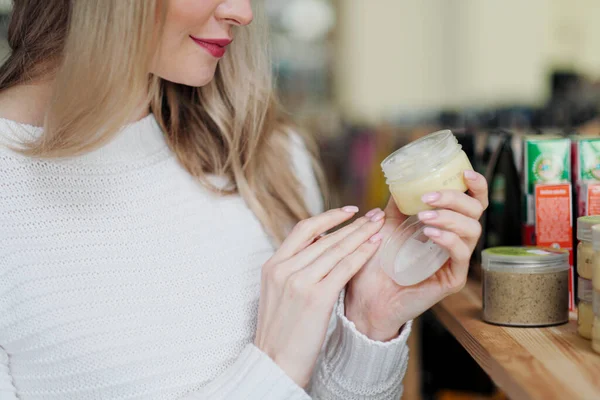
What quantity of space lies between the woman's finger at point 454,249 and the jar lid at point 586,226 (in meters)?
0.14

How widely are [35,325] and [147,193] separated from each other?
0.29 meters

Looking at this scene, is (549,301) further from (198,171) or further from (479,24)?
(479,24)

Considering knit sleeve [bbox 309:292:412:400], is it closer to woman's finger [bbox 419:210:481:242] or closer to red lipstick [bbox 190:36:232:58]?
woman's finger [bbox 419:210:481:242]

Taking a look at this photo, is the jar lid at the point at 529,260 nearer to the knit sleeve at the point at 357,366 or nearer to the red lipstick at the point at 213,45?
the knit sleeve at the point at 357,366

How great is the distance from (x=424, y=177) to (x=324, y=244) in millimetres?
209

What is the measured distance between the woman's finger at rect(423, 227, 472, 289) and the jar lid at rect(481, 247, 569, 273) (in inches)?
2.2

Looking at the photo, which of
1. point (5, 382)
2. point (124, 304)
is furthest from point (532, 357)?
point (5, 382)

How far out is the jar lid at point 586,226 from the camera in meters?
0.96

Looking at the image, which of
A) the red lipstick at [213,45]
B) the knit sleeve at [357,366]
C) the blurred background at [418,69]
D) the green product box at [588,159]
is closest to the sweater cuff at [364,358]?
the knit sleeve at [357,366]

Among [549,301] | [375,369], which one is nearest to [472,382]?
[375,369]

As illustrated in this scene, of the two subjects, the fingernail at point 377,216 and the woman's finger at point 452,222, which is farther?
the fingernail at point 377,216

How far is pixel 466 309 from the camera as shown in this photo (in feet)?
3.84

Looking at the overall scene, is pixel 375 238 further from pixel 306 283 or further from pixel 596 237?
pixel 596 237

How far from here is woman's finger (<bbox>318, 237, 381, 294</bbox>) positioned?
110cm
